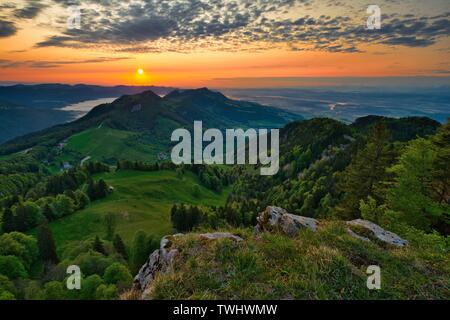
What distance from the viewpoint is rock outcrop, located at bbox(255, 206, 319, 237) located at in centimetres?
1616

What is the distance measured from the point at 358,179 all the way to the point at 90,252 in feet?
243

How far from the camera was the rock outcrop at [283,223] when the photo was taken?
53.0 feet

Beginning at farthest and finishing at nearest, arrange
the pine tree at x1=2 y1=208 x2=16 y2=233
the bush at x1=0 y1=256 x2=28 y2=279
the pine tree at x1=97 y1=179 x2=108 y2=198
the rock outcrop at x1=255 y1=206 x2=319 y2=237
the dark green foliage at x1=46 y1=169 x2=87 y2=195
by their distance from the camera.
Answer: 1. the dark green foliage at x1=46 y1=169 x2=87 y2=195
2. the pine tree at x1=97 y1=179 x2=108 y2=198
3. the pine tree at x1=2 y1=208 x2=16 y2=233
4. the bush at x1=0 y1=256 x2=28 y2=279
5. the rock outcrop at x1=255 y1=206 x2=319 y2=237

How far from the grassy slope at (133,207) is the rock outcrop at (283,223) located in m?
96.1

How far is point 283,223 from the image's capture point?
16.9 m

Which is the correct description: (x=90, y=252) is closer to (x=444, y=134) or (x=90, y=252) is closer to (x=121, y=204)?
(x=121, y=204)

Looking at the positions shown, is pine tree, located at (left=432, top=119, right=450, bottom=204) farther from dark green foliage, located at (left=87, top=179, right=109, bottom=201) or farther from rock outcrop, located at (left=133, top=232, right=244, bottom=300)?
dark green foliage, located at (left=87, top=179, right=109, bottom=201)

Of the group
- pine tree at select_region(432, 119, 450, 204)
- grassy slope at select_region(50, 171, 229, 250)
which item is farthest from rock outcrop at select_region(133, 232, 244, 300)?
grassy slope at select_region(50, 171, 229, 250)

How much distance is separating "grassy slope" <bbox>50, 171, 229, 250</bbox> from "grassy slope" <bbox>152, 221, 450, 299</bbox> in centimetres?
10071

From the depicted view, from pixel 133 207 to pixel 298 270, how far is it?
142643 millimetres

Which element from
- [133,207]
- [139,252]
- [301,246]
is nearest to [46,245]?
[139,252]
